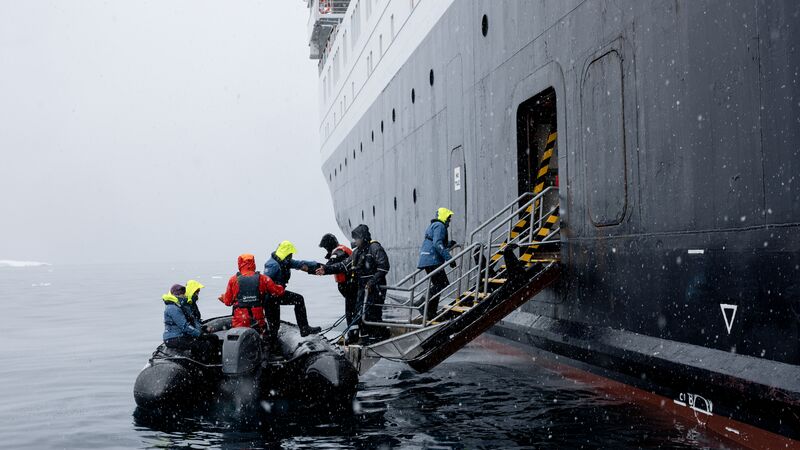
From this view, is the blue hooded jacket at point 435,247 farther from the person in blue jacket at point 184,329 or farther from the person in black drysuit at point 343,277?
the person in blue jacket at point 184,329

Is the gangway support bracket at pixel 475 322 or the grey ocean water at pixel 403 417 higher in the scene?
the gangway support bracket at pixel 475 322

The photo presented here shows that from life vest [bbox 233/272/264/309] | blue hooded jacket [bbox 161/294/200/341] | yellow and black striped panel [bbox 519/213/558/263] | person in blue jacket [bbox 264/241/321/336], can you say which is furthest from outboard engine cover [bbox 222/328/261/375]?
yellow and black striped panel [bbox 519/213/558/263]

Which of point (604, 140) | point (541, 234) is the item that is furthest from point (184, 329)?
point (604, 140)

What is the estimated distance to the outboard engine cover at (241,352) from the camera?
8656mm

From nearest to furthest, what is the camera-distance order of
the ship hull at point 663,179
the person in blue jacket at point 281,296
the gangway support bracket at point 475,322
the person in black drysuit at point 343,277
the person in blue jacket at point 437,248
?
the ship hull at point 663,179, the gangway support bracket at point 475,322, the person in blue jacket at point 281,296, the person in blue jacket at point 437,248, the person in black drysuit at point 343,277

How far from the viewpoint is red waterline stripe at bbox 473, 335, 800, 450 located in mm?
5925

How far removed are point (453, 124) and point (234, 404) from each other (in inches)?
294

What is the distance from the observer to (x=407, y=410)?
9.06 metres

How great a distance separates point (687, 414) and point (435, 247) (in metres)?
4.64

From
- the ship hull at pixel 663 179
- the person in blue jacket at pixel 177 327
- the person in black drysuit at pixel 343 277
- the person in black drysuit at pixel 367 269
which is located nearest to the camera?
the ship hull at pixel 663 179

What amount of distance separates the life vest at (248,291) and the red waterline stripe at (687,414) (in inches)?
176

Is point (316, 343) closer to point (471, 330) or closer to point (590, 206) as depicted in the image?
point (471, 330)

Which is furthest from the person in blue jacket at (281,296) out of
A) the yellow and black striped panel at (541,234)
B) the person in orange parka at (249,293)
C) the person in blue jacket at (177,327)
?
the yellow and black striped panel at (541,234)

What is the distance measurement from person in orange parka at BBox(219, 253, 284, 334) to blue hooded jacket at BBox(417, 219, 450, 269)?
2.34 metres
